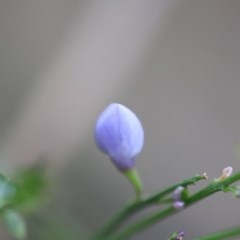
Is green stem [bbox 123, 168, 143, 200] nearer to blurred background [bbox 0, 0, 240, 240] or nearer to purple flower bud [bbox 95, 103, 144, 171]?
purple flower bud [bbox 95, 103, 144, 171]

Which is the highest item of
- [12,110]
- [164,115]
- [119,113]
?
[12,110]

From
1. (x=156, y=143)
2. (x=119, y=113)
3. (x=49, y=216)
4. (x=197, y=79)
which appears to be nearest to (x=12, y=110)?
(x=156, y=143)

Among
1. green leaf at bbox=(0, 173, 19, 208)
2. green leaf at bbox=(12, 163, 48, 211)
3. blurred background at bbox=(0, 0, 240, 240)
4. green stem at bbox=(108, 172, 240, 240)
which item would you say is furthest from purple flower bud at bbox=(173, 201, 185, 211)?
blurred background at bbox=(0, 0, 240, 240)

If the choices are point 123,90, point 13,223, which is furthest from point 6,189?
point 123,90

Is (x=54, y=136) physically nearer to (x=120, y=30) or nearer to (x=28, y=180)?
(x=120, y=30)

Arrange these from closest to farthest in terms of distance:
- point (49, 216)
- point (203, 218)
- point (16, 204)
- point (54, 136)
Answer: point (16, 204), point (49, 216), point (54, 136), point (203, 218)

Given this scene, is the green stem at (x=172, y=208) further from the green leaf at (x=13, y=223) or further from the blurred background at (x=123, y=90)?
the blurred background at (x=123, y=90)

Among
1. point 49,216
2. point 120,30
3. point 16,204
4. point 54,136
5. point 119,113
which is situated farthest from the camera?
point 120,30
